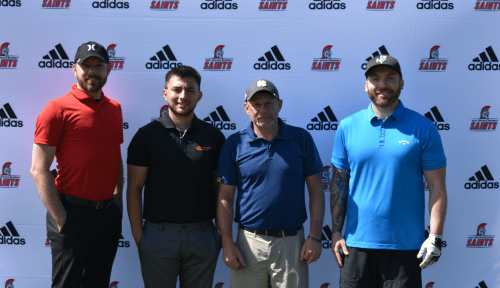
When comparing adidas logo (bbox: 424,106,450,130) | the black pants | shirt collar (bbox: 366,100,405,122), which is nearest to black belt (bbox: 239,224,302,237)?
shirt collar (bbox: 366,100,405,122)

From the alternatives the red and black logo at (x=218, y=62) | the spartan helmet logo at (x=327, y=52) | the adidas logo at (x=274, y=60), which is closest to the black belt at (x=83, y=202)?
the red and black logo at (x=218, y=62)

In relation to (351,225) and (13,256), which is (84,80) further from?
(351,225)

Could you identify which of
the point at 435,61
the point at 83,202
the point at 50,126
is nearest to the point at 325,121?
the point at 435,61

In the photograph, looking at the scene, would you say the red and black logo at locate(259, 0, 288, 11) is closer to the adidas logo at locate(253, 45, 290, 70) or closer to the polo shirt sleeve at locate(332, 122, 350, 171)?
the adidas logo at locate(253, 45, 290, 70)

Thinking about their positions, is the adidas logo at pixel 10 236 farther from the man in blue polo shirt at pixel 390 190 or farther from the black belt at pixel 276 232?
the man in blue polo shirt at pixel 390 190

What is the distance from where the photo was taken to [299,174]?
7.66 feet

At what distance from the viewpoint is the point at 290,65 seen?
3068mm

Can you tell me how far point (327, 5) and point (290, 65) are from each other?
0.59m

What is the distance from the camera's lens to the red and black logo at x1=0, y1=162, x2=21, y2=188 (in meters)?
3.10

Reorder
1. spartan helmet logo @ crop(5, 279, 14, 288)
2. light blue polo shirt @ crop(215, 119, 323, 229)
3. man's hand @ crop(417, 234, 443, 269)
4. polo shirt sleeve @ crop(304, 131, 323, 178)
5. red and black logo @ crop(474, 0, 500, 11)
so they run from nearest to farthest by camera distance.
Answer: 1. man's hand @ crop(417, 234, 443, 269)
2. light blue polo shirt @ crop(215, 119, 323, 229)
3. polo shirt sleeve @ crop(304, 131, 323, 178)
4. red and black logo @ crop(474, 0, 500, 11)
5. spartan helmet logo @ crop(5, 279, 14, 288)

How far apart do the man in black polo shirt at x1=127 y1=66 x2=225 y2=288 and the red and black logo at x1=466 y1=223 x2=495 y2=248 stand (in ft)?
7.24

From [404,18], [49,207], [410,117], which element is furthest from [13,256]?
[404,18]

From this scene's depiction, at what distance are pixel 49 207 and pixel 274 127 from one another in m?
1.53

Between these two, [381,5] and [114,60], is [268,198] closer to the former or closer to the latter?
[114,60]
